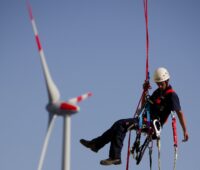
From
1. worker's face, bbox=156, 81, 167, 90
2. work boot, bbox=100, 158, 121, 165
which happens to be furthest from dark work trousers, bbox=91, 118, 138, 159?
worker's face, bbox=156, 81, 167, 90

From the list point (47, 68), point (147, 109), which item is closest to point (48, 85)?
point (47, 68)

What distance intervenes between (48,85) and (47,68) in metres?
0.48

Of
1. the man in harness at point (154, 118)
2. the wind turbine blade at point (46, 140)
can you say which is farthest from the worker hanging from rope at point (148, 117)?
the wind turbine blade at point (46, 140)

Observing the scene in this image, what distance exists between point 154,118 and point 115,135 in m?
1.59

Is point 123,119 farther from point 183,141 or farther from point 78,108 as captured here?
point 78,108

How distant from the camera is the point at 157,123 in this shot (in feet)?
69.4

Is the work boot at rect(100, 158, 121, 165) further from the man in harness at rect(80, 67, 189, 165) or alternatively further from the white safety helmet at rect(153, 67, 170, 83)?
the white safety helmet at rect(153, 67, 170, 83)

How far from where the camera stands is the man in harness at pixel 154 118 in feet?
66.1

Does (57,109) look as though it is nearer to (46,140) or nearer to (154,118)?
(46,140)

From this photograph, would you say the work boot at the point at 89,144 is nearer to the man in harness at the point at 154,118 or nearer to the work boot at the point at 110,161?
the man in harness at the point at 154,118

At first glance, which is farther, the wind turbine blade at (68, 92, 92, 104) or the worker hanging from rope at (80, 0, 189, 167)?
the worker hanging from rope at (80, 0, 189, 167)

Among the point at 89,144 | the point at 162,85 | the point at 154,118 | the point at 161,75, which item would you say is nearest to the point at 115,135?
the point at 89,144

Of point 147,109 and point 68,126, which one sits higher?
point 147,109

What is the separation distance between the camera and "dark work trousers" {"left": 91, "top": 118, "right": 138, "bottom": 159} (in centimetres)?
2013
